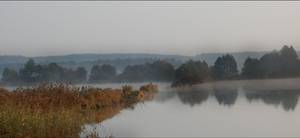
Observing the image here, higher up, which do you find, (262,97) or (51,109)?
(262,97)

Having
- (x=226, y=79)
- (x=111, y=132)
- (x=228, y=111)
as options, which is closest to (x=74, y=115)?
(x=111, y=132)

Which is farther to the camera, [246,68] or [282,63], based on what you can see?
[246,68]

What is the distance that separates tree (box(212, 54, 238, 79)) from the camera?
20703 mm

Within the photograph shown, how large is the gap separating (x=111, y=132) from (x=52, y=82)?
3.67 m

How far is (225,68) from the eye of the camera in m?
20.9

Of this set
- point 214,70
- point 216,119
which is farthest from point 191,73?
point 216,119

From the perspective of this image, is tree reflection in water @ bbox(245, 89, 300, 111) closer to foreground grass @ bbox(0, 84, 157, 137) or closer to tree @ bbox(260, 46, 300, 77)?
tree @ bbox(260, 46, 300, 77)

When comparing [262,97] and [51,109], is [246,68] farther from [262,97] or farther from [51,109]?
[51,109]

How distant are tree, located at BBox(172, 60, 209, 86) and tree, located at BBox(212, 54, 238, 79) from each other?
19.5 inches

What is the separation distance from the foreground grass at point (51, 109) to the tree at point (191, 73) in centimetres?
562

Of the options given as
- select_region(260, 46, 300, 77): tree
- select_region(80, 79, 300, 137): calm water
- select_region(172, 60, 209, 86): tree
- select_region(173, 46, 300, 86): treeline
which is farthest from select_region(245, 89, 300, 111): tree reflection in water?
select_region(172, 60, 209, 86): tree

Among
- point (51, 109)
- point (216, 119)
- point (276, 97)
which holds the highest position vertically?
point (276, 97)

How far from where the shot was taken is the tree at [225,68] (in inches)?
815

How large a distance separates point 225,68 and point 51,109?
12.0 meters
